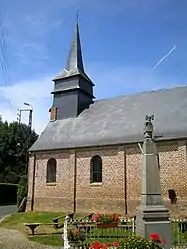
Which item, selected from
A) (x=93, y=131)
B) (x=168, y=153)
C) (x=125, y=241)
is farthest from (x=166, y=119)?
(x=125, y=241)

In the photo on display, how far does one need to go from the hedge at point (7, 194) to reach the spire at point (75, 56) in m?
18.2

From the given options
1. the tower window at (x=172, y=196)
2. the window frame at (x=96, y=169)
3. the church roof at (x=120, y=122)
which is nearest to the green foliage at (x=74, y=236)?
the tower window at (x=172, y=196)

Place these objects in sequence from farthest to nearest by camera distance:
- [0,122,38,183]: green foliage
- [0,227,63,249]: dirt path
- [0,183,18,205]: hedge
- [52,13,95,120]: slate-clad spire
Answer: [0,122,38,183]: green foliage
[0,183,18,205]: hedge
[52,13,95,120]: slate-clad spire
[0,227,63,249]: dirt path

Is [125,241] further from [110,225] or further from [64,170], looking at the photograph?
[64,170]

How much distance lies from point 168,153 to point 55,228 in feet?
26.6

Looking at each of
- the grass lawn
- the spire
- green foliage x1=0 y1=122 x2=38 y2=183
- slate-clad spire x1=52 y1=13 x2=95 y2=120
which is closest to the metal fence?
the grass lawn

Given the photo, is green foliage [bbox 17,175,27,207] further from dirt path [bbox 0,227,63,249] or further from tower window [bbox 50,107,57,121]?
dirt path [bbox 0,227,63,249]

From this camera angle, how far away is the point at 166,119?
19.8 m

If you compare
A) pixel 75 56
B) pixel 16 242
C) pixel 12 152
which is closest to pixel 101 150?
pixel 16 242

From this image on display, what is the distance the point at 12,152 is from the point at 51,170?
1023 inches

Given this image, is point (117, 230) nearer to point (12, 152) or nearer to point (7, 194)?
point (7, 194)

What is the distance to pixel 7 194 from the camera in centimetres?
3762

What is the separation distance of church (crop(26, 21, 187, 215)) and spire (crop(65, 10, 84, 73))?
560 millimetres

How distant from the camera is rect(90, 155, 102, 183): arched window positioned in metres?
20.7
